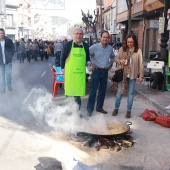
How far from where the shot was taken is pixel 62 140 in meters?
4.49

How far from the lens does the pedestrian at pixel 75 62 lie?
5.14 metres

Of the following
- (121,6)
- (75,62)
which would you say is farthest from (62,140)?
(121,6)

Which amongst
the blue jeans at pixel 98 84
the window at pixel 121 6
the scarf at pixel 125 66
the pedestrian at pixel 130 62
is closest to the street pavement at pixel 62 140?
the blue jeans at pixel 98 84

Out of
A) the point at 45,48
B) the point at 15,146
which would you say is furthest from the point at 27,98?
the point at 45,48

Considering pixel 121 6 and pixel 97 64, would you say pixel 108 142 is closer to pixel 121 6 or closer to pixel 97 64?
pixel 97 64

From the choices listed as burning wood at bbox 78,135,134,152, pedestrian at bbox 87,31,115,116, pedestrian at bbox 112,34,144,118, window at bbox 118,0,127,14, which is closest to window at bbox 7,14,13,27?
window at bbox 118,0,127,14

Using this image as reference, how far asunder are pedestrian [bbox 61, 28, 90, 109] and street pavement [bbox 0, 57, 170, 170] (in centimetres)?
49

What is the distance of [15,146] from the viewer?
4.26m

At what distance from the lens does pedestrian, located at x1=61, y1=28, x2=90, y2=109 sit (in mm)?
5137

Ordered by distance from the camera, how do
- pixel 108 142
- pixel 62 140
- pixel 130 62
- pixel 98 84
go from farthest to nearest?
1. pixel 98 84
2. pixel 130 62
3. pixel 62 140
4. pixel 108 142

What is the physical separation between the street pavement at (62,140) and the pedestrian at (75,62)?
19.2 inches

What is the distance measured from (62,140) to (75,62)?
160cm

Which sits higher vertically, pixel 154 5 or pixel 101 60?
pixel 154 5

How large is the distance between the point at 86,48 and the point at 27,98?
3.27 meters
